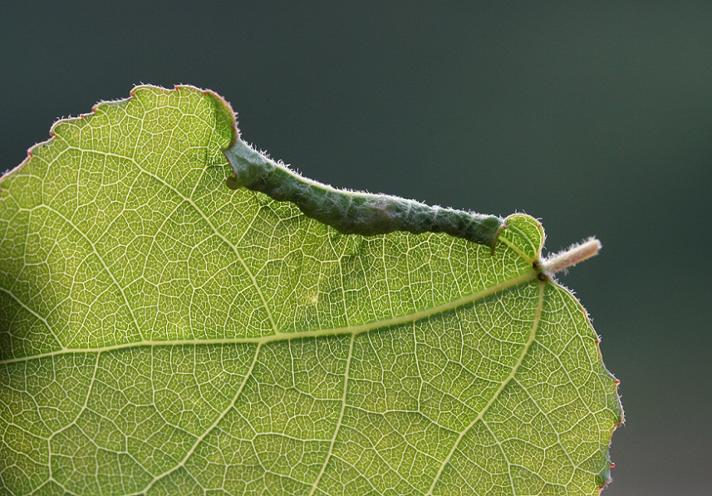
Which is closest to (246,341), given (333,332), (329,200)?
(333,332)

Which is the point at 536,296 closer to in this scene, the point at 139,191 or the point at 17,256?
the point at 139,191

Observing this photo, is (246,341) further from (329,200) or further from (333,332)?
(329,200)

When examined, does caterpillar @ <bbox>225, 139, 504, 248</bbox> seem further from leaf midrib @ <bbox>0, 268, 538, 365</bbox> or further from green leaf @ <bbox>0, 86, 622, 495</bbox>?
leaf midrib @ <bbox>0, 268, 538, 365</bbox>

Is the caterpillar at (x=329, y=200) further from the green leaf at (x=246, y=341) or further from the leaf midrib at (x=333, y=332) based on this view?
the leaf midrib at (x=333, y=332)

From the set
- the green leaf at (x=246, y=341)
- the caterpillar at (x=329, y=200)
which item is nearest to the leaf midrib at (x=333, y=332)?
the green leaf at (x=246, y=341)

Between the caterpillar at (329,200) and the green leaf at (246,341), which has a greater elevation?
the caterpillar at (329,200)

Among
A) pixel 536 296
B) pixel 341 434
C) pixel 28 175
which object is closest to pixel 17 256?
pixel 28 175
